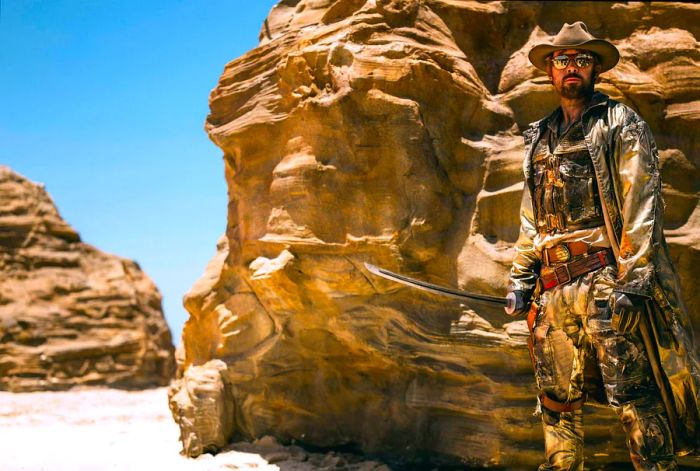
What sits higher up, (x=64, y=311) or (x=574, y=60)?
(x=574, y=60)

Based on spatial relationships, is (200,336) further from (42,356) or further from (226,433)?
(42,356)

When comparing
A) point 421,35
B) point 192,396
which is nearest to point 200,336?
point 192,396

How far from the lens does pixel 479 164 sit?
591 centimetres

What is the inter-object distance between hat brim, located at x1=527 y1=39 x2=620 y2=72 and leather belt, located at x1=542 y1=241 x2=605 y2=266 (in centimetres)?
100

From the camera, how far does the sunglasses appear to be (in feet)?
14.3

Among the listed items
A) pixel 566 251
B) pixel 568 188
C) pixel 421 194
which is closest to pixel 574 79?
pixel 568 188

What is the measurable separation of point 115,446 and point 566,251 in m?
5.00

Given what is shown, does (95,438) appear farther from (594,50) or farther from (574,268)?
(594,50)

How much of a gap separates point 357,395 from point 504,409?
1.45 meters

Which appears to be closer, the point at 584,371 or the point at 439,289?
the point at 584,371

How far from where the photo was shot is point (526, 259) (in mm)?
4562

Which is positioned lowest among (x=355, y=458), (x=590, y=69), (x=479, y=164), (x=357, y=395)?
(x=355, y=458)

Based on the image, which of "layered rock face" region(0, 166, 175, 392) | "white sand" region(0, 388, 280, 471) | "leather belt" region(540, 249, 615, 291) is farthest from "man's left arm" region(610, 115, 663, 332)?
"layered rock face" region(0, 166, 175, 392)

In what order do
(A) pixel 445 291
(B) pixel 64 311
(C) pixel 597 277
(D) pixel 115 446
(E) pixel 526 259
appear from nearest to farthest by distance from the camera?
(C) pixel 597 277
(E) pixel 526 259
(A) pixel 445 291
(D) pixel 115 446
(B) pixel 64 311
